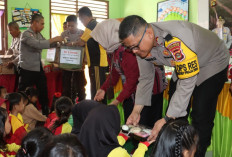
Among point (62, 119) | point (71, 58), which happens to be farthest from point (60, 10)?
point (62, 119)

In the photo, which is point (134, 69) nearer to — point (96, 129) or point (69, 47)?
point (96, 129)

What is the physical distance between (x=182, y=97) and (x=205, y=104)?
0.27m

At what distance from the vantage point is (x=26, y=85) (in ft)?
11.8

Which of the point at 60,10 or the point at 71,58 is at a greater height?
the point at 60,10

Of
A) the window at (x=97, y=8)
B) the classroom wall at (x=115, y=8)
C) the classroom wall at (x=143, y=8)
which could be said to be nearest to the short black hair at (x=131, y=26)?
the classroom wall at (x=143, y=8)

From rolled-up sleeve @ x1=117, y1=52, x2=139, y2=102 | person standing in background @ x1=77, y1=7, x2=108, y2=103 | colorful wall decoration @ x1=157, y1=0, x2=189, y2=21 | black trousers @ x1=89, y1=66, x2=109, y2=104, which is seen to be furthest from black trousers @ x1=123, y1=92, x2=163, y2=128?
colorful wall decoration @ x1=157, y1=0, x2=189, y2=21

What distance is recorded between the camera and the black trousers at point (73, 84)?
13.6 feet

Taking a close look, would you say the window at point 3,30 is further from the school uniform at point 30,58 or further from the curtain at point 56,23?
the school uniform at point 30,58

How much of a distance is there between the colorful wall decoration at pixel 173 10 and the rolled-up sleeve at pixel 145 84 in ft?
12.3

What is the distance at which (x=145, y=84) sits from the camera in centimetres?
178

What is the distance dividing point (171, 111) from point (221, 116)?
878 millimetres

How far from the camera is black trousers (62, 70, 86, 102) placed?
13.6 feet

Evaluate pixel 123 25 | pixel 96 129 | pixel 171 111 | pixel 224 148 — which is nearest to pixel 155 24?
pixel 123 25

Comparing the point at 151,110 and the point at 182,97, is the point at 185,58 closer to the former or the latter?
the point at 182,97
